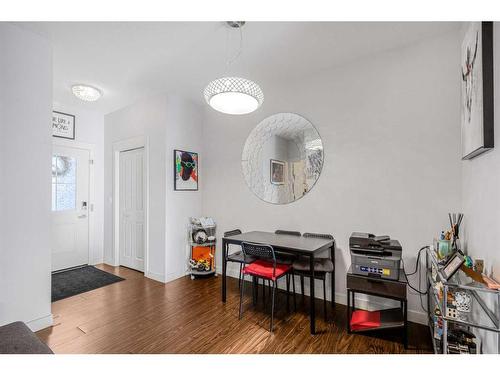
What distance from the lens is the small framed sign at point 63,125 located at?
389 cm

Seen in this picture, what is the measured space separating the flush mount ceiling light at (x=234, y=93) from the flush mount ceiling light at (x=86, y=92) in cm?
215

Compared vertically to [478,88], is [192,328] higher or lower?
lower

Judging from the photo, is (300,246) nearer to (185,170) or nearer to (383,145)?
(383,145)

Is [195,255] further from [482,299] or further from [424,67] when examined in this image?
[424,67]

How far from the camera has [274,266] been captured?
239 centimetres

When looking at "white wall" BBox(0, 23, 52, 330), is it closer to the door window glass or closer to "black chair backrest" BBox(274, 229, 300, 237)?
the door window glass

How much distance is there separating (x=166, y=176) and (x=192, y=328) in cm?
197

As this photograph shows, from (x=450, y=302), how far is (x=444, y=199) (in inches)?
50.0

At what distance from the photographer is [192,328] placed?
2301 millimetres

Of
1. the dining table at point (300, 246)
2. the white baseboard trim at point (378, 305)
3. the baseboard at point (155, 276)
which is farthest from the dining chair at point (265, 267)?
the baseboard at point (155, 276)

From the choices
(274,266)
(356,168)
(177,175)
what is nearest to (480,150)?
(356,168)

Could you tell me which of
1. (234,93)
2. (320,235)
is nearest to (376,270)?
(320,235)

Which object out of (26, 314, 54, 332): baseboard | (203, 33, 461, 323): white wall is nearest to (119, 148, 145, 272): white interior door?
(26, 314, 54, 332): baseboard
